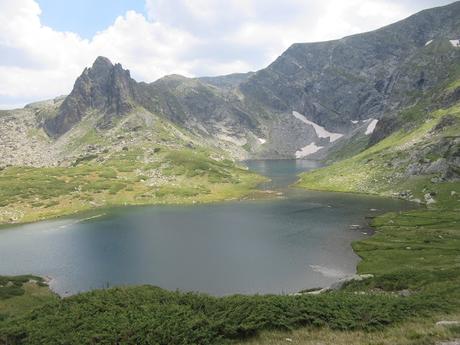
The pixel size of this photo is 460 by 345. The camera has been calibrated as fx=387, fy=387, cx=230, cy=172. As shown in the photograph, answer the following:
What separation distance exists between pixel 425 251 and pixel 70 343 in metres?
75.1

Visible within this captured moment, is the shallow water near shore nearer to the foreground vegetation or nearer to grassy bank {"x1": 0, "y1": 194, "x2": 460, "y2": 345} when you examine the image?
grassy bank {"x1": 0, "y1": 194, "x2": 460, "y2": 345}

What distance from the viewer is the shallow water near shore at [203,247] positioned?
254ft

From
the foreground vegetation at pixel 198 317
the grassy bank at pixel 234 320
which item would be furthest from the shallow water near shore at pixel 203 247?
the foreground vegetation at pixel 198 317

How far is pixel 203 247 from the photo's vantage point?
101 meters

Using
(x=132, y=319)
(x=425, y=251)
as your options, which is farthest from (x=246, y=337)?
(x=425, y=251)

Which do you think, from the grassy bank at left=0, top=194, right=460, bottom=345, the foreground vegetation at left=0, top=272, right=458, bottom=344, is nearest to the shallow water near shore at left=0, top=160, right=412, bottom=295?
the grassy bank at left=0, top=194, right=460, bottom=345

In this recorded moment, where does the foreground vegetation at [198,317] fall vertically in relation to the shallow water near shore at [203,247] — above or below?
above

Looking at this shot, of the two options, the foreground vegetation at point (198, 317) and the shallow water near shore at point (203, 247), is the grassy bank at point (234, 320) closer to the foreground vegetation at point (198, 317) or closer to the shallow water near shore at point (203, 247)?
the foreground vegetation at point (198, 317)

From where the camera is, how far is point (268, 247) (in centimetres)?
9850

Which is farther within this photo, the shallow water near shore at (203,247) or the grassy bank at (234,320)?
the shallow water near shore at (203,247)

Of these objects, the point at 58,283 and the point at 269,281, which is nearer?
the point at 269,281

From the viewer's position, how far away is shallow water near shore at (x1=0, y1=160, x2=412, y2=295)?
7744cm

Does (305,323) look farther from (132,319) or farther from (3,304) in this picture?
(3,304)

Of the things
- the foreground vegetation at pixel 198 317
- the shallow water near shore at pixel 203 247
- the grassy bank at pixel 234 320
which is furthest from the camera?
the shallow water near shore at pixel 203 247
